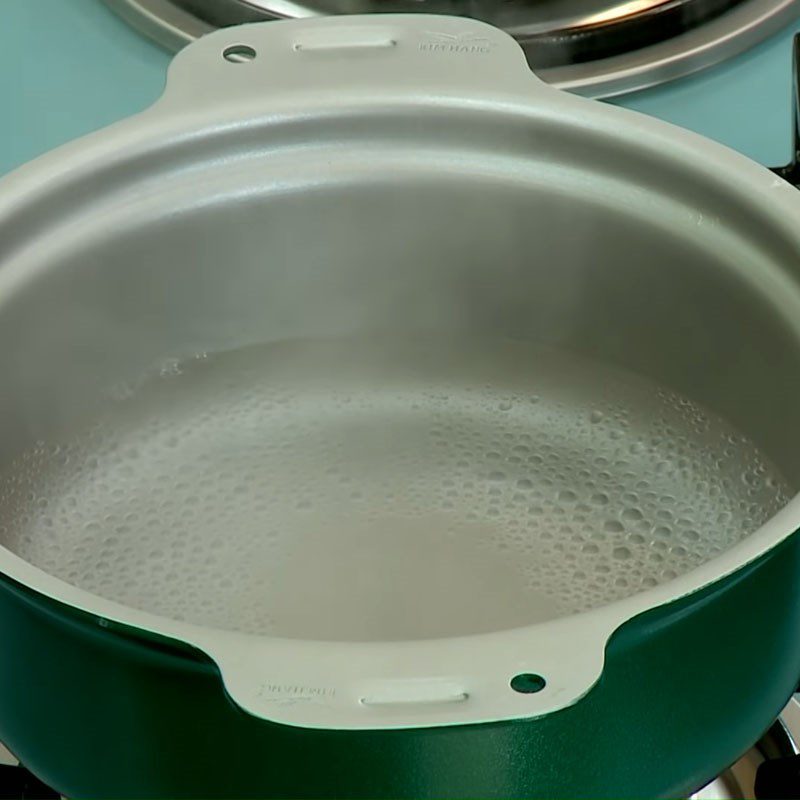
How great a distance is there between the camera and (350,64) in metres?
0.90

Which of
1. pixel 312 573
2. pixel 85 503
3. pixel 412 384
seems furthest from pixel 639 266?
pixel 85 503

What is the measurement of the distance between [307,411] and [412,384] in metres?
0.08

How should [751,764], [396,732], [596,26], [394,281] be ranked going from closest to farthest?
[396,732], [751,764], [394,281], [596,26]

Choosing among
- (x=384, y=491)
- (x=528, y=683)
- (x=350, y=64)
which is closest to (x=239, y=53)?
(x=350, y=64)

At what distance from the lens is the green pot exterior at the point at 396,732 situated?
0.50 metres

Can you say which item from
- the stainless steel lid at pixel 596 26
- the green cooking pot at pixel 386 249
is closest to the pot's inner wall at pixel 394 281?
the green cooking pot at pixel 386 249

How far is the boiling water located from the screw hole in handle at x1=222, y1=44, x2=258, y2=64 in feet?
0.67

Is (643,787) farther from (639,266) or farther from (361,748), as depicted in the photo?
(639,266)

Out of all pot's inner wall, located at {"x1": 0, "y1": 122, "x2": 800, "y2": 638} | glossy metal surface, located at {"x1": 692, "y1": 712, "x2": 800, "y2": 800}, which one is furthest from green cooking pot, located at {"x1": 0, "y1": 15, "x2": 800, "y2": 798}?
glossy metal surface, located at {"x1": 692, "y1": 712, "x2": 800, "y2": 800}

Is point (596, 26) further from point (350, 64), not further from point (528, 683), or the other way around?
point (528, 683)

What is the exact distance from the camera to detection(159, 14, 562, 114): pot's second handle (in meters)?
0.88

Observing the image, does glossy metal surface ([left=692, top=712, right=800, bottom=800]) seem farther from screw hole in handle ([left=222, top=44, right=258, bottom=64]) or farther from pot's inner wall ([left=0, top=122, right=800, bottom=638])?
screw hole in handle ([left=222, top=44, right=258, bottom=64])

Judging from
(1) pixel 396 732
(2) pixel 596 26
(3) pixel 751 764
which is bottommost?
(3) pixel 751 764

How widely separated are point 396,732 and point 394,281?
1.65 feet
